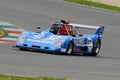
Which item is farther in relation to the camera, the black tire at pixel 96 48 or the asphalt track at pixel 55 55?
the black tire at pixel 96 48


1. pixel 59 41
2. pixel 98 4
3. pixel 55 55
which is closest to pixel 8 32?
pixel 59 41

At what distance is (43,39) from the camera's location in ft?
58.7

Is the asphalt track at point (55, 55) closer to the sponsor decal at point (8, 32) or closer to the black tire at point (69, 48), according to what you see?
the black tire at point (69, 48)

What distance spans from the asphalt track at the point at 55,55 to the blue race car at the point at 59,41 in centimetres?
40

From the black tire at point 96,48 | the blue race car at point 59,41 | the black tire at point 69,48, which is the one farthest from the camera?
the black tire at point 96,48

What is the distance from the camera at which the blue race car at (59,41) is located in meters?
17.7

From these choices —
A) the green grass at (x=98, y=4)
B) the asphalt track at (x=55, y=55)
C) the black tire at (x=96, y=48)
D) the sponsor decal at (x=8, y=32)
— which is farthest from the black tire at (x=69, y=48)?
the green grass at (x=98, y=4)

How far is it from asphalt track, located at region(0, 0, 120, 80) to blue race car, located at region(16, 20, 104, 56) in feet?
1.31

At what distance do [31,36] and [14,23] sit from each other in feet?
23.3

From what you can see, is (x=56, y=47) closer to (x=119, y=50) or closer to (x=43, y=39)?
(x=43, y=39)

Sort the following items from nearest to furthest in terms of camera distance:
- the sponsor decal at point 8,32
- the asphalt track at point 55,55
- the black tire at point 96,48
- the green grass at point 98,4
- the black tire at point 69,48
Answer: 1. the asphalt track at point 55,55
2. the black tire at point 69,48
3. the black tire at point 96,48
4. the sponsor decal at point 8,32
5. the green grass at point 98,4

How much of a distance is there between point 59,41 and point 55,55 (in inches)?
29.9

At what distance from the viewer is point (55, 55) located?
17.1m

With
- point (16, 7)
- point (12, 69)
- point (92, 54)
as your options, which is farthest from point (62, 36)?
point (16, 7)
